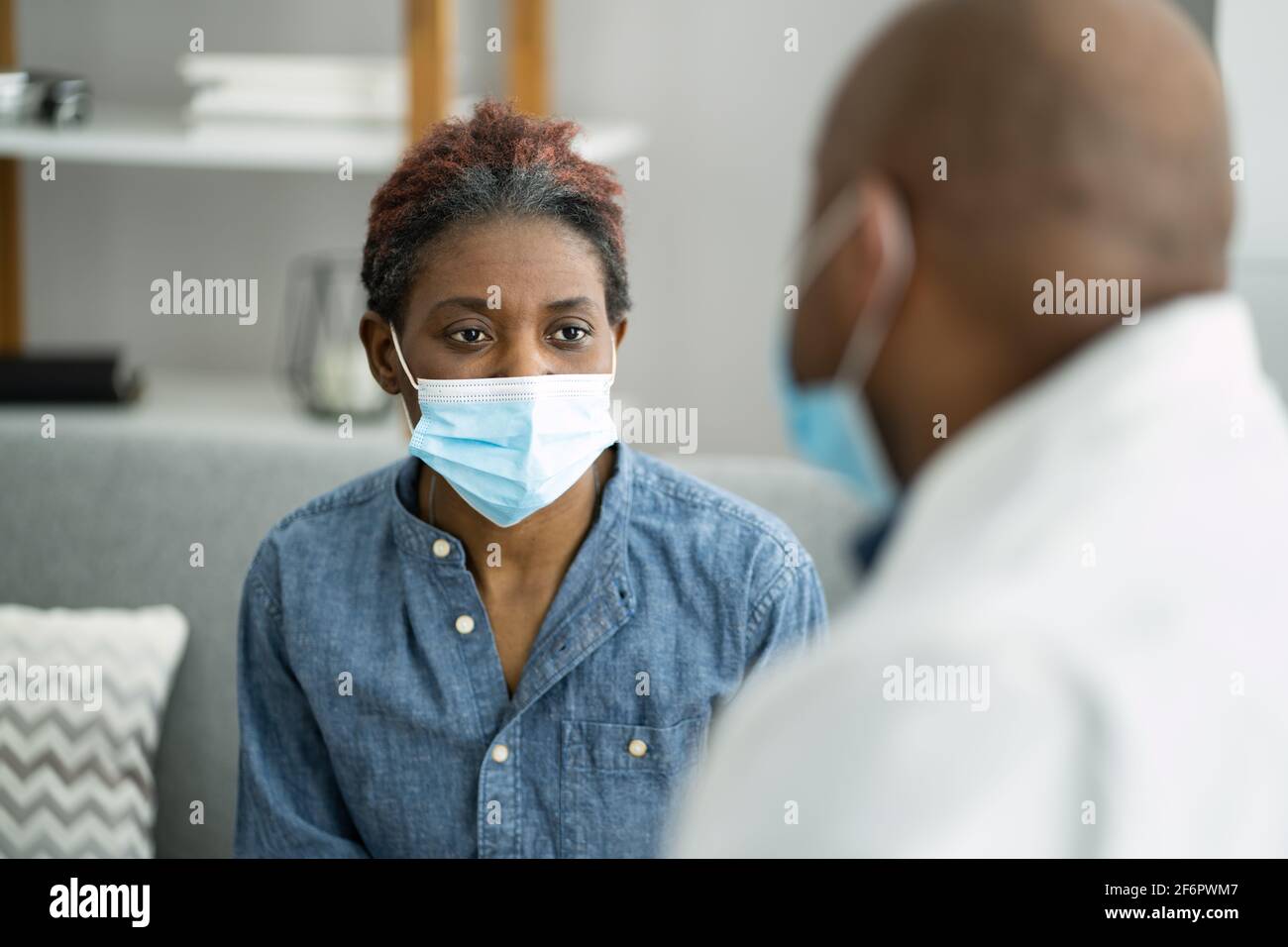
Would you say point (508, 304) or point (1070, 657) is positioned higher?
point (508, 304)

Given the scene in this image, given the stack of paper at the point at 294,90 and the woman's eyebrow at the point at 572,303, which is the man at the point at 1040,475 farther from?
the stack of paper at the point at 294,90

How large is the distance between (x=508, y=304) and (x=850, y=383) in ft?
1.75

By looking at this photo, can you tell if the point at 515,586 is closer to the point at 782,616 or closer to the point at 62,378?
the point at 782,616

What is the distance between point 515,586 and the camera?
3.93 ft

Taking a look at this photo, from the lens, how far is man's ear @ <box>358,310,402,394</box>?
4.01 feet

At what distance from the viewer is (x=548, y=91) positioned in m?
2.27

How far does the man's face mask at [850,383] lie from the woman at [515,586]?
459 mm

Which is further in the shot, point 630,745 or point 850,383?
point 630,745

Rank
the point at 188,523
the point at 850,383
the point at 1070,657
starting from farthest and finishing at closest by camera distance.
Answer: the point at 188,523 → the point at 850,383 → the point at 1070,657

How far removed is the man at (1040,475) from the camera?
50 centimetres

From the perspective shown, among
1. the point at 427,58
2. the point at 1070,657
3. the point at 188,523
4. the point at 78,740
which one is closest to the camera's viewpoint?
the point at 1070,657

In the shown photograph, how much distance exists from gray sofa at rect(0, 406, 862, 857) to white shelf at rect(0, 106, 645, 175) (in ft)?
1.27

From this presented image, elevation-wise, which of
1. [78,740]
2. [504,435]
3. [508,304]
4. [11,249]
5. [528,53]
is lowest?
[78,740]

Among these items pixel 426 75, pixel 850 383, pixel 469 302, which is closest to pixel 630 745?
pixel 469 302
